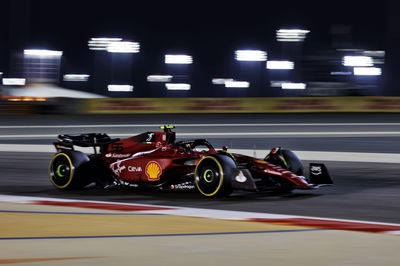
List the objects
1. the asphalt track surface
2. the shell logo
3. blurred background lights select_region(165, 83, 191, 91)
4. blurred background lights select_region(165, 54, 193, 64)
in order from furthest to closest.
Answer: blurred background lights select_region(165, 83, 191, 91), blurred background lights select_region(165, 54, 193, 64), the shell logo, the asphalt track surface

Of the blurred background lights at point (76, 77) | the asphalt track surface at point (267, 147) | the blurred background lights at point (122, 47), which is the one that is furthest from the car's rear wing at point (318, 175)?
the blurred background lights at point (76, 77)

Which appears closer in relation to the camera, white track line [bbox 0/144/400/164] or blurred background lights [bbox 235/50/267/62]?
white track line [bbox 0/144/400/164]

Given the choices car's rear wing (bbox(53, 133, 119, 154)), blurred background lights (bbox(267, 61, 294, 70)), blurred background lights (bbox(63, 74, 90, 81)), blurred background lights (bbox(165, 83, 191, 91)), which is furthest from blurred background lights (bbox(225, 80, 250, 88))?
car's rear wing (bbox(53, 133, 119, 154))

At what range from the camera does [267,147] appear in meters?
22.6

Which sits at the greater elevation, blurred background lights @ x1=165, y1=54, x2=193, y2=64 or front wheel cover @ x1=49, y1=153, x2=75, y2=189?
blurred background lights @ x1=165, y1=54, x2=193, y2=64

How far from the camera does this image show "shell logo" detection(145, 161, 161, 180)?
11.0 metres

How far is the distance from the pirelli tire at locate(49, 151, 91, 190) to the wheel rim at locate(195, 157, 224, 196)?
207 cm

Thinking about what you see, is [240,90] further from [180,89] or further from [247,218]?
[247,218]

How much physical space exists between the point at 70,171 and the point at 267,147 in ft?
38.8

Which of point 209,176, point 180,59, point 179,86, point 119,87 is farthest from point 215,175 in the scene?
point 179,86

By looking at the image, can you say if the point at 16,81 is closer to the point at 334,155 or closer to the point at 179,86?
the point at 179,86

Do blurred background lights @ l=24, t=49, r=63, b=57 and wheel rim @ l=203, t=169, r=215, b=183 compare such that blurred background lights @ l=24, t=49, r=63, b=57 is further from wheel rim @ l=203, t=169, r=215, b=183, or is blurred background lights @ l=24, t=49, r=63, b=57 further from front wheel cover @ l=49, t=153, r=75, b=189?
wheel rim @ l=203, t=169, r=215, b=183

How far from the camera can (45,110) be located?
35812 mm

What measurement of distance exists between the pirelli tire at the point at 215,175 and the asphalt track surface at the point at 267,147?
0.15m
